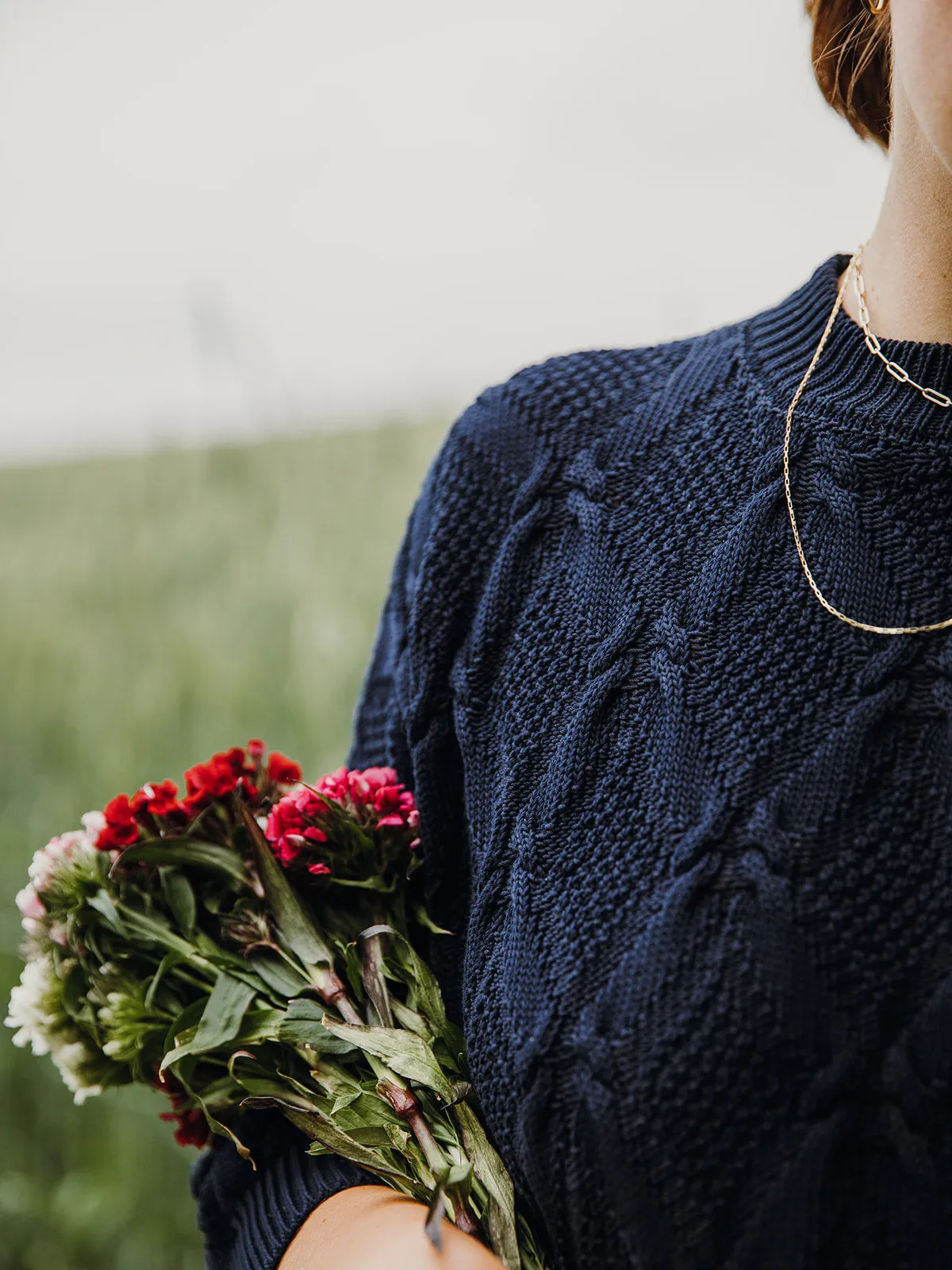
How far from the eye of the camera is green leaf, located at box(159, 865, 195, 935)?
0.68 metres

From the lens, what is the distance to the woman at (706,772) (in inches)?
21.5

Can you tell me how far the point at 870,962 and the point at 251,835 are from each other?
1.30 ft

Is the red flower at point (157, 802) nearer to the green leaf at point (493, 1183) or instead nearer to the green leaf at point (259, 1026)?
the green leaf at point (259, 1026)

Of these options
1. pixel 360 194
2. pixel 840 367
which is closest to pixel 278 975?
pixel 840 367

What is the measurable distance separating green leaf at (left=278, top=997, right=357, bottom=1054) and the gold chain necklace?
0.42m

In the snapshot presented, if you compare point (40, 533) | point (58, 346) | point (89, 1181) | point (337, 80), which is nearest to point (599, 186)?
point (337, 80)

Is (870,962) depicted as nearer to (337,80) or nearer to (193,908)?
(193,908)

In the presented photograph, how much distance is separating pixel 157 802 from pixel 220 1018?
0.51ft

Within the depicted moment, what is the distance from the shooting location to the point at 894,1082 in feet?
1.77

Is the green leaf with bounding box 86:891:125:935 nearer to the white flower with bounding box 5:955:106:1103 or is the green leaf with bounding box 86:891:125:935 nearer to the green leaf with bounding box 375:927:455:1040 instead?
the white flower with bounding box 5:955:106:1103

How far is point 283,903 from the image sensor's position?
2.22 ft

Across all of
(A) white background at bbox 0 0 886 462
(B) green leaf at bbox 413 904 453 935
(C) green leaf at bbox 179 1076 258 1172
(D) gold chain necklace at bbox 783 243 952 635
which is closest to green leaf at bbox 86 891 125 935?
(C) green leaf at bbox 179 1076 258 1172

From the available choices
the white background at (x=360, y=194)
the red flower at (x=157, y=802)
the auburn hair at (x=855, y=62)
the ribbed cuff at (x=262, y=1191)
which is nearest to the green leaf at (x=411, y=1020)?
the ribbed cuff at (x=262, y=1191)

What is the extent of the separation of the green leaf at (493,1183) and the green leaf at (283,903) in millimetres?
136
